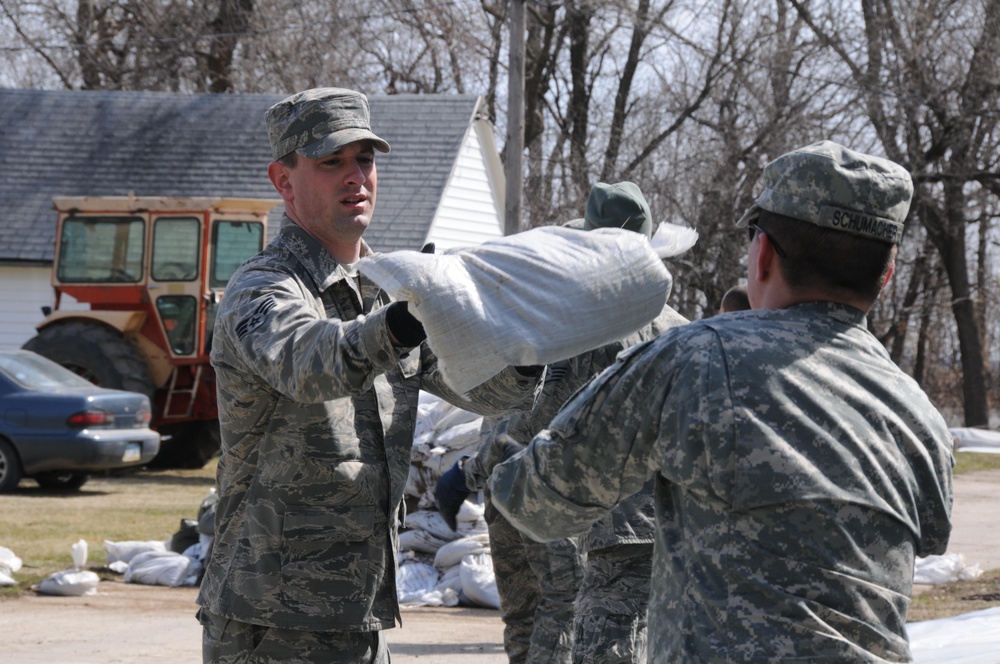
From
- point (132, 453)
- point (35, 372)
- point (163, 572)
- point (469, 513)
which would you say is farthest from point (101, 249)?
point (469, 513)

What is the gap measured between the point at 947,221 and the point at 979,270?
3686mm

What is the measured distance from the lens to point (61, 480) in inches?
581

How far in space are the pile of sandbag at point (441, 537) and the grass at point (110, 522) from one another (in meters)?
2.42

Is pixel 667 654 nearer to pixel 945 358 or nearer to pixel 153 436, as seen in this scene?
pixel 153 436

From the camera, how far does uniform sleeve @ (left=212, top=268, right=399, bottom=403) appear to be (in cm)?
253

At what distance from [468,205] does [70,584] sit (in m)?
14.1

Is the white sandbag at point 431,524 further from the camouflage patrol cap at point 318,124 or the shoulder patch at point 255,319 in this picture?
the shoulder patch at point 255,319

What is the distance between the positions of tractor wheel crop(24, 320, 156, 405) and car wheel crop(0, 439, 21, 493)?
2128 mm

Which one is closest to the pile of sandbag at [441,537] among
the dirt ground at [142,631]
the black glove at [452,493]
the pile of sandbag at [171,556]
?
the dirt ground at [142,631]

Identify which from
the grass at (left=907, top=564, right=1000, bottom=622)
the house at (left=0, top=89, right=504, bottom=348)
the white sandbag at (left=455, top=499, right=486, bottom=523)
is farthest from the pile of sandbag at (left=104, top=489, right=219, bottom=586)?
the house at (left=0, top=89, right=504, bottom=348)

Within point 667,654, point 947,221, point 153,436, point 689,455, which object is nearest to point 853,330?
point 689,455

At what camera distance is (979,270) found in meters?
27.6

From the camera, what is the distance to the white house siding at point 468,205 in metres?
21.5

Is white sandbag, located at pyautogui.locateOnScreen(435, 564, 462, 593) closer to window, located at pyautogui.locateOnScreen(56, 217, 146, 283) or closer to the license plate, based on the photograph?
the license plate
